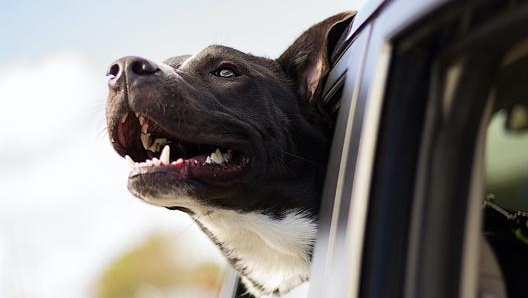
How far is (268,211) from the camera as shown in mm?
3262

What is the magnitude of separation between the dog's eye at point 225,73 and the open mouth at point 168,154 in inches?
13.2

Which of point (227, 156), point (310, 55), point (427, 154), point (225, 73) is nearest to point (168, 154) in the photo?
point (227, 156)

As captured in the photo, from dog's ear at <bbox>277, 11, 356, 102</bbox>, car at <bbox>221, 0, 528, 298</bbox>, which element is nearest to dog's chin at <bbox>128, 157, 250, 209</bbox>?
dog's ear at <bbox>277, 11, 356, 102</bbox>

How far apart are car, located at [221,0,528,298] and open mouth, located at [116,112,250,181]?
1138 mm

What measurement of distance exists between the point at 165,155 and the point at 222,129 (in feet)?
0.75

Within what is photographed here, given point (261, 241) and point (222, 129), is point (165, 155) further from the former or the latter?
point (261, 241)

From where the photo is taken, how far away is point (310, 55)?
11.3ft

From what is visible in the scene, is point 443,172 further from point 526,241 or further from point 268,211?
point 268,211

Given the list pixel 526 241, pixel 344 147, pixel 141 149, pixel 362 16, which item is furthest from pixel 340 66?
pixel 141 149

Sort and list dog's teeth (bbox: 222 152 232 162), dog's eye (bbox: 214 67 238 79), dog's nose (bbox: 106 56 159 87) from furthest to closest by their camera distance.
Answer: dog's eye (bbox: 214 67 238 79) → dog's teeth (bbox: 222 152 232 162) → dog's nose (bbox: 106 56 159 87)

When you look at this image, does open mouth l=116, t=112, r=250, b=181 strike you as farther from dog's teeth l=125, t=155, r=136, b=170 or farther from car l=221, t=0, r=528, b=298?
car l=221, t=0, r=528, b=298

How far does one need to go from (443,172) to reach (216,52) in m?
1.95

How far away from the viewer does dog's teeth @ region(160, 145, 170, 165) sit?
9.81 ft

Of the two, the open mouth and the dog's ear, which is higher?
the dog's ear
